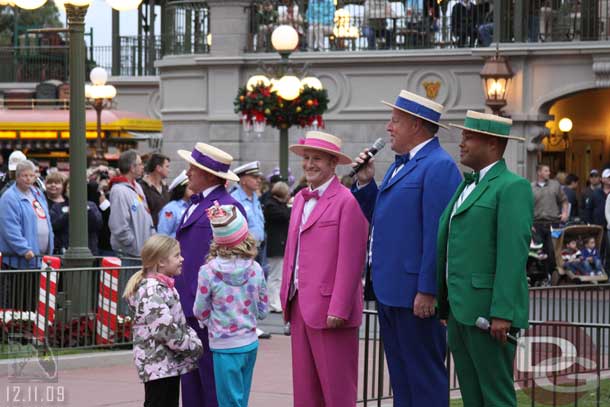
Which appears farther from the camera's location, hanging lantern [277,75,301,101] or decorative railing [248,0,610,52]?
decorative railing [248,0,610,52]

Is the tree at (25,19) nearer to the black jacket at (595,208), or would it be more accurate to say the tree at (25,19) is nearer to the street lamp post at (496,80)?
the street lamp post at (496,80)

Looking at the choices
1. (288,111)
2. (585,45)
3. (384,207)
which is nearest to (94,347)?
(384,207)

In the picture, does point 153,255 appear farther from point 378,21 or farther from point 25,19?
point 25,19

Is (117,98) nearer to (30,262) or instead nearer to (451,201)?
(30,262)

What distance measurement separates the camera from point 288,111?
2025 centimetres

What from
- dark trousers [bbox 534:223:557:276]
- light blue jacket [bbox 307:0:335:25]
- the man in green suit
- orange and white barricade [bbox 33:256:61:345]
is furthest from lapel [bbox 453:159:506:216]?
light blue jacket [bbox 307:0:335:25]

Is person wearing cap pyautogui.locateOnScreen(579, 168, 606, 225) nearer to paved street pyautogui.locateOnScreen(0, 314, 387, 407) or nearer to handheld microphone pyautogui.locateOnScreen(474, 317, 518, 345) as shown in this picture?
paved street pyautogui.locateOnScreen(0, 314, 387, 407)

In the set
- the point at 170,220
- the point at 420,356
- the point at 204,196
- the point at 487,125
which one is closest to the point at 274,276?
the point at 170,220

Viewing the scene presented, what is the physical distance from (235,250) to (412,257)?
132cm

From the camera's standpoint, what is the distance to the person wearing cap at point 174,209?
1216 cm

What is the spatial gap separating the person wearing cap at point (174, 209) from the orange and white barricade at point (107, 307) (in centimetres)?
61
